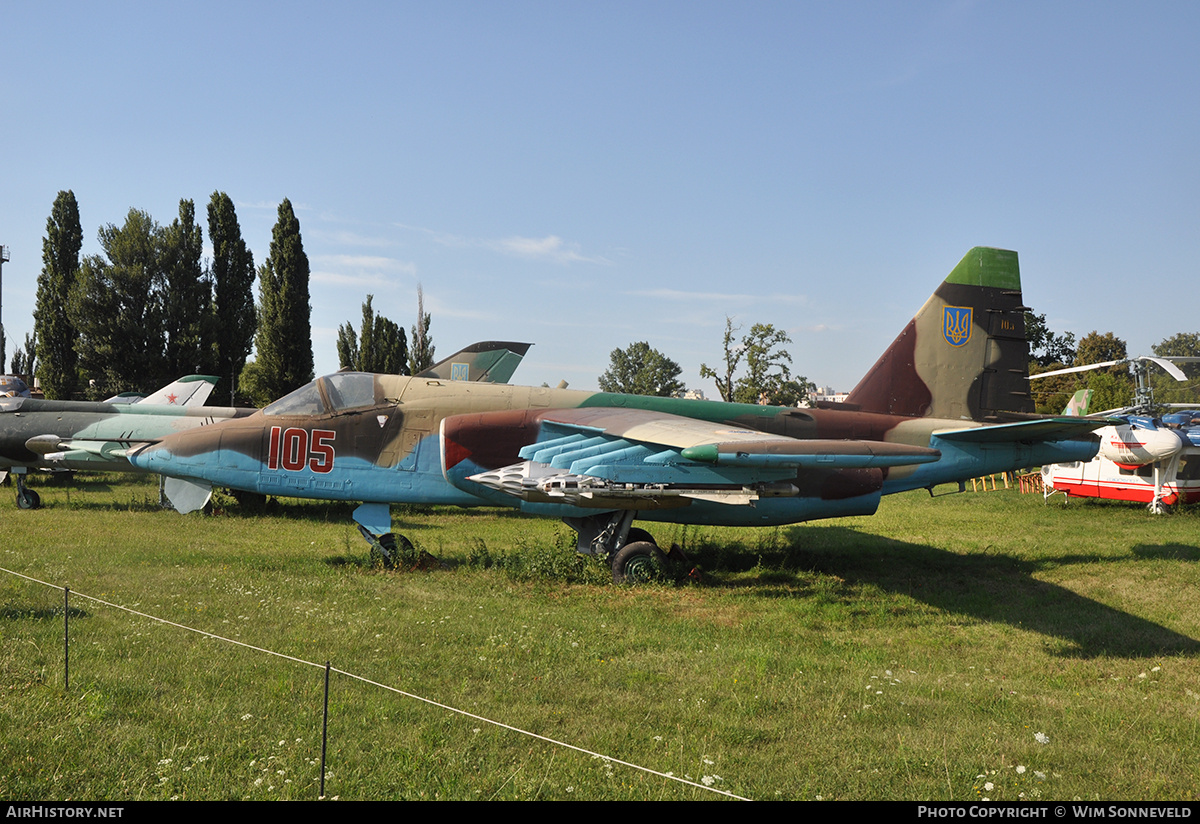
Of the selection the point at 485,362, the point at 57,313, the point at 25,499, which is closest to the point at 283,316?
the point at 57,313

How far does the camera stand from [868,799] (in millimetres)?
4707

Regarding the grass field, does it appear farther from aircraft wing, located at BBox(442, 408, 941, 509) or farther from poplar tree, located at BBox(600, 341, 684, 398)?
poplar tree, located at BBox(600, 341, 684, 398)

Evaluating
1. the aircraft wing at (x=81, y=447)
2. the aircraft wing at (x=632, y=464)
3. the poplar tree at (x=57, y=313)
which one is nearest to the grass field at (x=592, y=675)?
the aircraft wing at (x=632, y=464)

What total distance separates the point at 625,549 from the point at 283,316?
1276 inches

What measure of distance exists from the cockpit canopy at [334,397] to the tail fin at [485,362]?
2308mm

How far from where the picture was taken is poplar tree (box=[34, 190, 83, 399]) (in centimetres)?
3856

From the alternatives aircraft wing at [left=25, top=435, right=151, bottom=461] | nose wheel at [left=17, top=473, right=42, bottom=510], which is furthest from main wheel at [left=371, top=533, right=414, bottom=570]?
nose wheel at [left=17, top=473, right=42, bottom=510]

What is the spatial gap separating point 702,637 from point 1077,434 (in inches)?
313

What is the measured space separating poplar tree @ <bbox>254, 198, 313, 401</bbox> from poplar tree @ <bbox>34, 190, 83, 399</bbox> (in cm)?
951

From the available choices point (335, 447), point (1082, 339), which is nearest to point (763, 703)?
point (335, 447)

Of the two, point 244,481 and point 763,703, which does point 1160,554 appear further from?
point 244,481

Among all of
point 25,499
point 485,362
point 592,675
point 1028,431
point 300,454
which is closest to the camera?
point 592,675

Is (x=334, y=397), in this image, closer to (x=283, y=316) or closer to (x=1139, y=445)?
(x=1139, y=445)

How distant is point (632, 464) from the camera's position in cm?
1008
